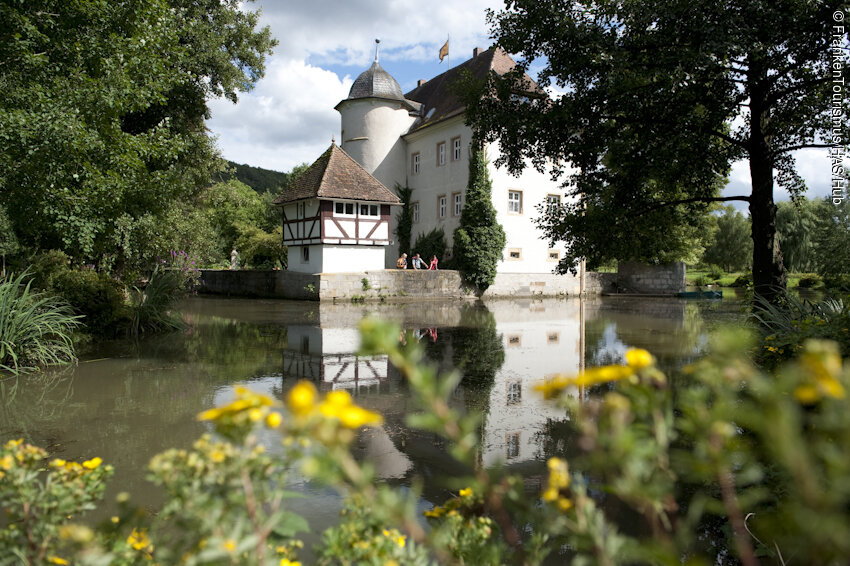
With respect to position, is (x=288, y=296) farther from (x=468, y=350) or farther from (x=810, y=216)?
(x=810, y=216)

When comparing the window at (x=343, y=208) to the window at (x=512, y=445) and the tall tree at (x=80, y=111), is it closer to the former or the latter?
the tall tree at (x=80, y=111)

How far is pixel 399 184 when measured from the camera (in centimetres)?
3475

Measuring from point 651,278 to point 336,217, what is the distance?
18.2 metres

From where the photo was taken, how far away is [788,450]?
71 centimetres

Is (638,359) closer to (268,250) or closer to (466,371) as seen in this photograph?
(466,371)

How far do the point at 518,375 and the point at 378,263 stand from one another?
20.2 m

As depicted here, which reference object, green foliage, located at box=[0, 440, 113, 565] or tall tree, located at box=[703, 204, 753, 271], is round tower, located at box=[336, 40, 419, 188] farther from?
green foliage, located at box=[0, 440, 113, 565]

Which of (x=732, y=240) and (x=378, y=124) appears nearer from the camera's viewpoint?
(x=378, y=124)

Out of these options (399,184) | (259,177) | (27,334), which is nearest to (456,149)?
(399,184)

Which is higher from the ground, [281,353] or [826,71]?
[826,71]

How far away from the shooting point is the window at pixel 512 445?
459cm

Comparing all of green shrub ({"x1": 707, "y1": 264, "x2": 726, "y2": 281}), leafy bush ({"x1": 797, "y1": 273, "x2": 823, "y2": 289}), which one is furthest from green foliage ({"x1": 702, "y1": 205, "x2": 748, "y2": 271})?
leafy bush ({"x1": 797, "y1": 273, "x2": 823, "y2": 289})

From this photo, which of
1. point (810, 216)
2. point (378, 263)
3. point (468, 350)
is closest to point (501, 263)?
point (378, 263)

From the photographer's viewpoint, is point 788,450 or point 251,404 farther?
point 251,404
